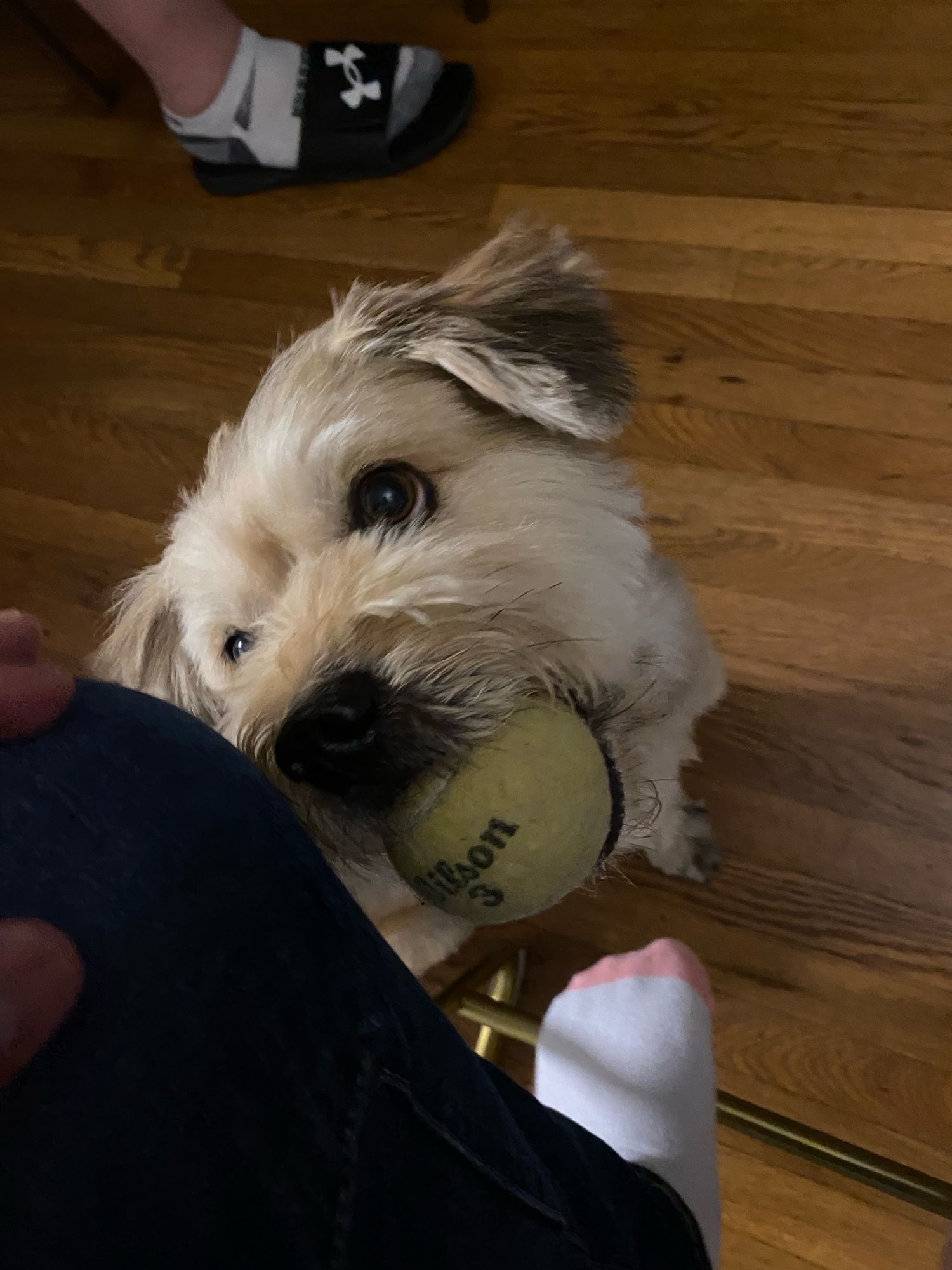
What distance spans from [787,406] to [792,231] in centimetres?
40

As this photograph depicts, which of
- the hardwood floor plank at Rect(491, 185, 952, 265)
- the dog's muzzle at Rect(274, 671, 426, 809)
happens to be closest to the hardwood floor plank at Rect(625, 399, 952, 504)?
the hardwood floor plank at Rect(491, 185, 952, 265)

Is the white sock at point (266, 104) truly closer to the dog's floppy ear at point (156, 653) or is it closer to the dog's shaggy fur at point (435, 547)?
the dog's shaggy fur at point (435, 547)

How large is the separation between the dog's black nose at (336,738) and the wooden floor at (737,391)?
3.08 feet

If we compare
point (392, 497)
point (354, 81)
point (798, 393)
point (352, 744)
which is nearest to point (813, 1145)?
point (352, 744)

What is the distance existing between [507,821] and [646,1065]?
68 centimetres

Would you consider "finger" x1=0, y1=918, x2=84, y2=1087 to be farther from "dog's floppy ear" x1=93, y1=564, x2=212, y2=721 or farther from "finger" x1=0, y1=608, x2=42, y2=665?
"dog's floppy ear" x1=93, y1=564, x2=212, y2=721

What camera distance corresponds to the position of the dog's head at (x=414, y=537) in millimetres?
961

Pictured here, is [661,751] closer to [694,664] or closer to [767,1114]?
[694,664]

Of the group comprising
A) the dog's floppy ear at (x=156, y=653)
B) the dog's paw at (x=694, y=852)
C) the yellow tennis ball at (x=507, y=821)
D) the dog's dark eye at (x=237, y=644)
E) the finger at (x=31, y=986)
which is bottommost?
the dog's paw at (x=694, y=852)

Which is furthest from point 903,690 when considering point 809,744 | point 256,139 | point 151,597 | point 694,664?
point 256,139

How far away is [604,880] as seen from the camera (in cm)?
173

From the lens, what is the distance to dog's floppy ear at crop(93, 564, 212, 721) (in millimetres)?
1319

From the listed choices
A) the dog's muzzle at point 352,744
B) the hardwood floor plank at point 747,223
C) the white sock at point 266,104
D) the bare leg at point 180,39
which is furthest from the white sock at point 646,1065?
the bare leg at point 180,39

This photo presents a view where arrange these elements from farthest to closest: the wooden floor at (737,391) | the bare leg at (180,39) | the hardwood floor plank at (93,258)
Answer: the hardwood floor plank at (93,258), the bare leg at (180,39), the wooden floor at (737,391)
